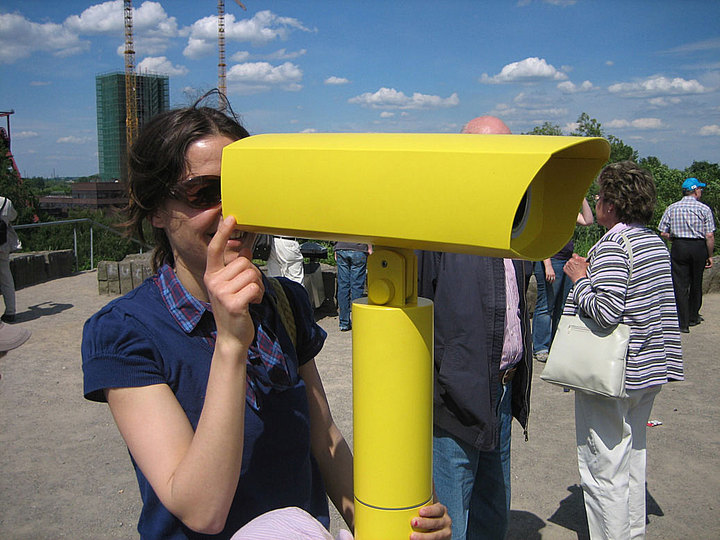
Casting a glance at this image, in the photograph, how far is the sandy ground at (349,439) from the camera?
12.1 ft

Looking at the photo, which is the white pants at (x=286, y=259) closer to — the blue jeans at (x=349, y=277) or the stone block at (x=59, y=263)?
the blue jeans at (x=349, y=277)

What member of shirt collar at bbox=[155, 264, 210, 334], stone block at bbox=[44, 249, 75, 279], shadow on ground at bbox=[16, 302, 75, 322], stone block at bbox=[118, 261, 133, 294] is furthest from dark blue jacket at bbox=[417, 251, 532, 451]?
stone block at bbox=[44, 249, 75, 279]

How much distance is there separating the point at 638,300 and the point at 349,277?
15.6ft

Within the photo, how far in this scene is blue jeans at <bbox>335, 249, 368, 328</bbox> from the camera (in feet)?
24.5

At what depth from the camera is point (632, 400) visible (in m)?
3.26

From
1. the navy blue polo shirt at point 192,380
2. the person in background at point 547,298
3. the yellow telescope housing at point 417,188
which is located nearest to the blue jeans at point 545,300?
the person in background at point 547,298

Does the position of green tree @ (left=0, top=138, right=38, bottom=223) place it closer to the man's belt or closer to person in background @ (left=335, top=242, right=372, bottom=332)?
person in background @ (left=335, top=242, right=372, bottom=332)

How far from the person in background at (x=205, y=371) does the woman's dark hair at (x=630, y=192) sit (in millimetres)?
2445

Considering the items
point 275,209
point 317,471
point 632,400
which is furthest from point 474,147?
point 632,400

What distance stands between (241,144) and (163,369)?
0.54 m

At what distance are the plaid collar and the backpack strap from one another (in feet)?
0.29

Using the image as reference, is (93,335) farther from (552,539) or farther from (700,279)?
(700,279)

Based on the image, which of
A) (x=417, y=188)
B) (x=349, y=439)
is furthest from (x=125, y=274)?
(x=417, y=188)

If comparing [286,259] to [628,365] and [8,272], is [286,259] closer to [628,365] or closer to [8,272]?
[8,272]
